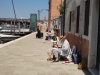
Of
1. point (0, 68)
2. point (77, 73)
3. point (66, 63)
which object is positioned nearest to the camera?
point (77, 73)

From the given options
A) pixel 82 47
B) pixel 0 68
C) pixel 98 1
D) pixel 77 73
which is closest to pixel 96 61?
pixel 77 73

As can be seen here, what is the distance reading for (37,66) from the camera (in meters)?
7.57

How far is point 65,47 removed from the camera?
839 cm

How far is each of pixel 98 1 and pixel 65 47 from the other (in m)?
2.60

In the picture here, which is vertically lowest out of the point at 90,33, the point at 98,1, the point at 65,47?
the point at 65,47

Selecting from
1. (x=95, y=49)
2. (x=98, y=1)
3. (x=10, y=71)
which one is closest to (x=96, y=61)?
(x=95, y=49)

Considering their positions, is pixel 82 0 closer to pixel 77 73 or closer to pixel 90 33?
pixel 90 33

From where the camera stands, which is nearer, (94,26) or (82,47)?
(94,26)

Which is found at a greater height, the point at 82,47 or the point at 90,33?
the point at 90,33

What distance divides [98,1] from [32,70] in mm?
3428

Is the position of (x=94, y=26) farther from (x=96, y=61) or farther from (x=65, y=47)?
(x=65, y=47)

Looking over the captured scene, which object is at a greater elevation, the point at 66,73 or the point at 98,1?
the point at 98,1

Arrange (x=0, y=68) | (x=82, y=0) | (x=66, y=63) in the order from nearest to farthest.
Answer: (x=0, y=68)
(x=66, y=63)
(x=82, y=0)

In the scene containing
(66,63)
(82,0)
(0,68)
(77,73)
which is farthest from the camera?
(82,0)
